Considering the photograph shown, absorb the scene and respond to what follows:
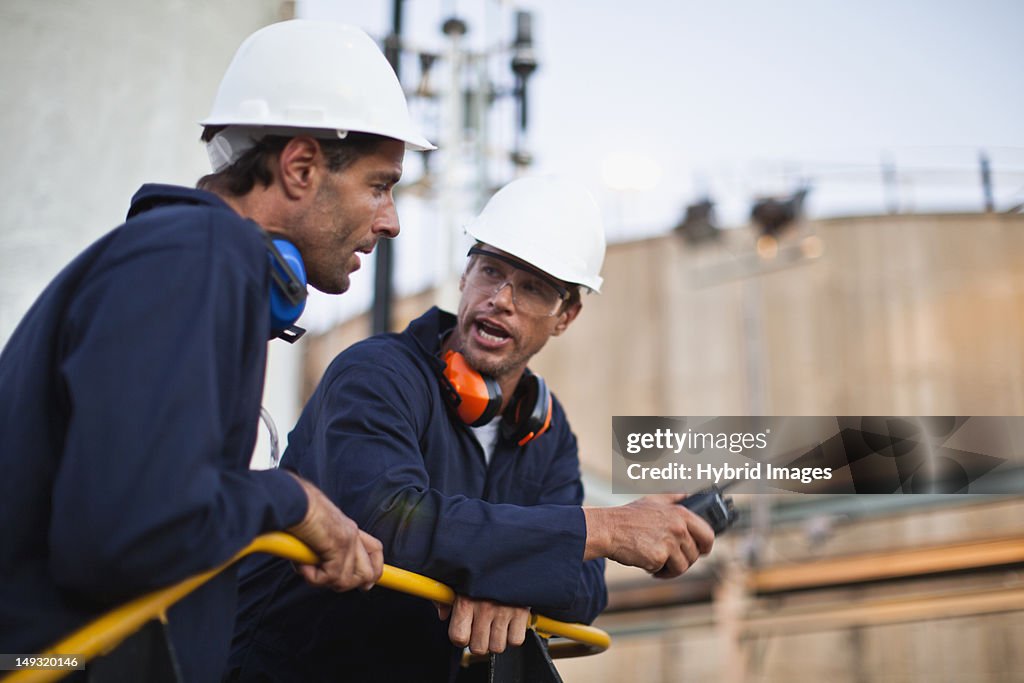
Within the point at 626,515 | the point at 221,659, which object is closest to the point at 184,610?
the point at 221,659

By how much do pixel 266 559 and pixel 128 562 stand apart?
1267mm

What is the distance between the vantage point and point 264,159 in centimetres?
211

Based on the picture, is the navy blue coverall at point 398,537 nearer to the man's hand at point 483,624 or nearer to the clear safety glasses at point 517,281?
the man's hand at point 483,624

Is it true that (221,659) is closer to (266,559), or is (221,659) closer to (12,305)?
Result: (266,559)

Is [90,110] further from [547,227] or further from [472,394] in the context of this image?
[472,394]

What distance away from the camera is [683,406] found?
17.5 metres

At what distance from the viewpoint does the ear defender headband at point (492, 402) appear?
2953mm

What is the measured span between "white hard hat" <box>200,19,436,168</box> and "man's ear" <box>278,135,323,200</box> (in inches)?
1.2

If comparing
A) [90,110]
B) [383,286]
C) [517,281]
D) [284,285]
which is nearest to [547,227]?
[517,281]

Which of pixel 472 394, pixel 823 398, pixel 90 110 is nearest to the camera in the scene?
pixel 472 394

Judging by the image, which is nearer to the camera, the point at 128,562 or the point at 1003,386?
the point at 128,562

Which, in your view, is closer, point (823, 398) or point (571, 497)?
point (571, 497)

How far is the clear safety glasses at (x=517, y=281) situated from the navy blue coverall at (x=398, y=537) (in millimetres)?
443

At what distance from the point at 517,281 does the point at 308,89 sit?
1384 millimetres
